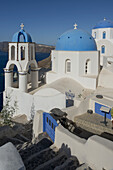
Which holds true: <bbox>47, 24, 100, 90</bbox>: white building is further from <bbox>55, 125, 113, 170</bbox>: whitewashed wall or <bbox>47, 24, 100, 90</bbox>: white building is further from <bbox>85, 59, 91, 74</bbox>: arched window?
<bbox>55, 125, 113, 170</bbox>: whitewashed wall

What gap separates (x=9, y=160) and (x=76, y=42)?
13276 mm

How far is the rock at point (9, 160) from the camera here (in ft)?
12.1

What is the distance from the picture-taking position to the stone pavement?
909 cm

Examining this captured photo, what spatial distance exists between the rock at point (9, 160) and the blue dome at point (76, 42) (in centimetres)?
1267

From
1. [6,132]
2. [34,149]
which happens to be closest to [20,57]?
[6,132]

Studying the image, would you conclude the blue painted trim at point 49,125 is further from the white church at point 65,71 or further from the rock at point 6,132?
the white church at point 65,71

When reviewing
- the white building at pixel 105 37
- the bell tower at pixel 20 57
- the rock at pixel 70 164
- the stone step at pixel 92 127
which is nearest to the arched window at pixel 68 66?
the bell tower at pixel 20 57

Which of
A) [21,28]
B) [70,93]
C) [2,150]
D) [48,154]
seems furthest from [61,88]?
[2,150]

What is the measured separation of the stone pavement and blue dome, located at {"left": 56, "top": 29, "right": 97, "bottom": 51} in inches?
281

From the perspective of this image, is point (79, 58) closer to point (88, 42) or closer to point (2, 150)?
point (88, 42)

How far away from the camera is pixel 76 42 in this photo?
1565 centimetres

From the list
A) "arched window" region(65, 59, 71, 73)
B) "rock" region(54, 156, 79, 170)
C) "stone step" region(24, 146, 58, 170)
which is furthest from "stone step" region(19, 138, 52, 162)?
"arched window" region(65, 59, 71, 73)

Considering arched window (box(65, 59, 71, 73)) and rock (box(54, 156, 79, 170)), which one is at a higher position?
arched window (box(65, 59, 71, 73))

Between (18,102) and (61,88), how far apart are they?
4.08m
